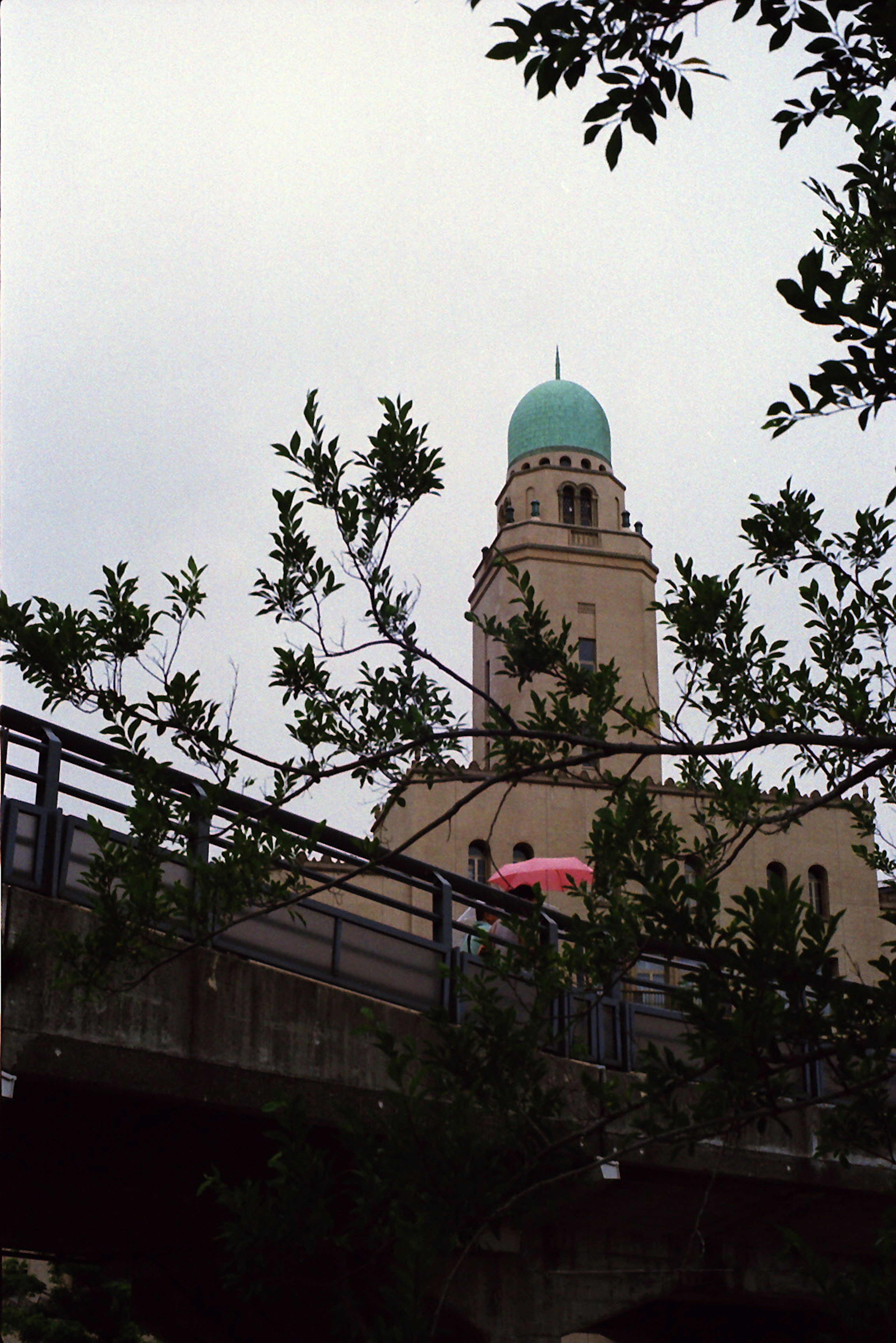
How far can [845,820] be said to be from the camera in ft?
144

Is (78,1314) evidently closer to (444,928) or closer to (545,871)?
(545,871)

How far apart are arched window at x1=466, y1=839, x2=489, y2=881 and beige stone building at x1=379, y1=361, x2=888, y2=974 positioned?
0.05 m

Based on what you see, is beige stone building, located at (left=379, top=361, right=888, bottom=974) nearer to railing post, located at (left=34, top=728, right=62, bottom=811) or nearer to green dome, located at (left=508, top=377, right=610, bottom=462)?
green dome, located at (left=508, top=377, right=610, bottom=462)

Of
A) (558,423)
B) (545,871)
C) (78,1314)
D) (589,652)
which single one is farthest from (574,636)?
(545,871)

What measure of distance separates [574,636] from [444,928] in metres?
40.7

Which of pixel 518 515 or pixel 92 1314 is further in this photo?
pixel 518 515

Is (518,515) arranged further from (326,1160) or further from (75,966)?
(75,966)

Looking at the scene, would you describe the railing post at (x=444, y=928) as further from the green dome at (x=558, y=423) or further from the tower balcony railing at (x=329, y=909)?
the green dome at (x=558, y=423)

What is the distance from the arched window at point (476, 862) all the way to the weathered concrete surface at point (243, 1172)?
24.4 metres

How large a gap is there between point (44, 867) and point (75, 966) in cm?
171

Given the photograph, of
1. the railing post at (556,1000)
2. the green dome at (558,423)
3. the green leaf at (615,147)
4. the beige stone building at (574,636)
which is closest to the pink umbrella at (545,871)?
the railing post at (556,1000)

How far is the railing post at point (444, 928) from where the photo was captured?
9812 mm

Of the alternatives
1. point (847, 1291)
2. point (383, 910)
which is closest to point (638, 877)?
point (847, 1291)

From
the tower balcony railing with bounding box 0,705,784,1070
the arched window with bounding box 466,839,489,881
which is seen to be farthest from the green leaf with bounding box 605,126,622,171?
the arched window with bounding box 466,839,489,881
